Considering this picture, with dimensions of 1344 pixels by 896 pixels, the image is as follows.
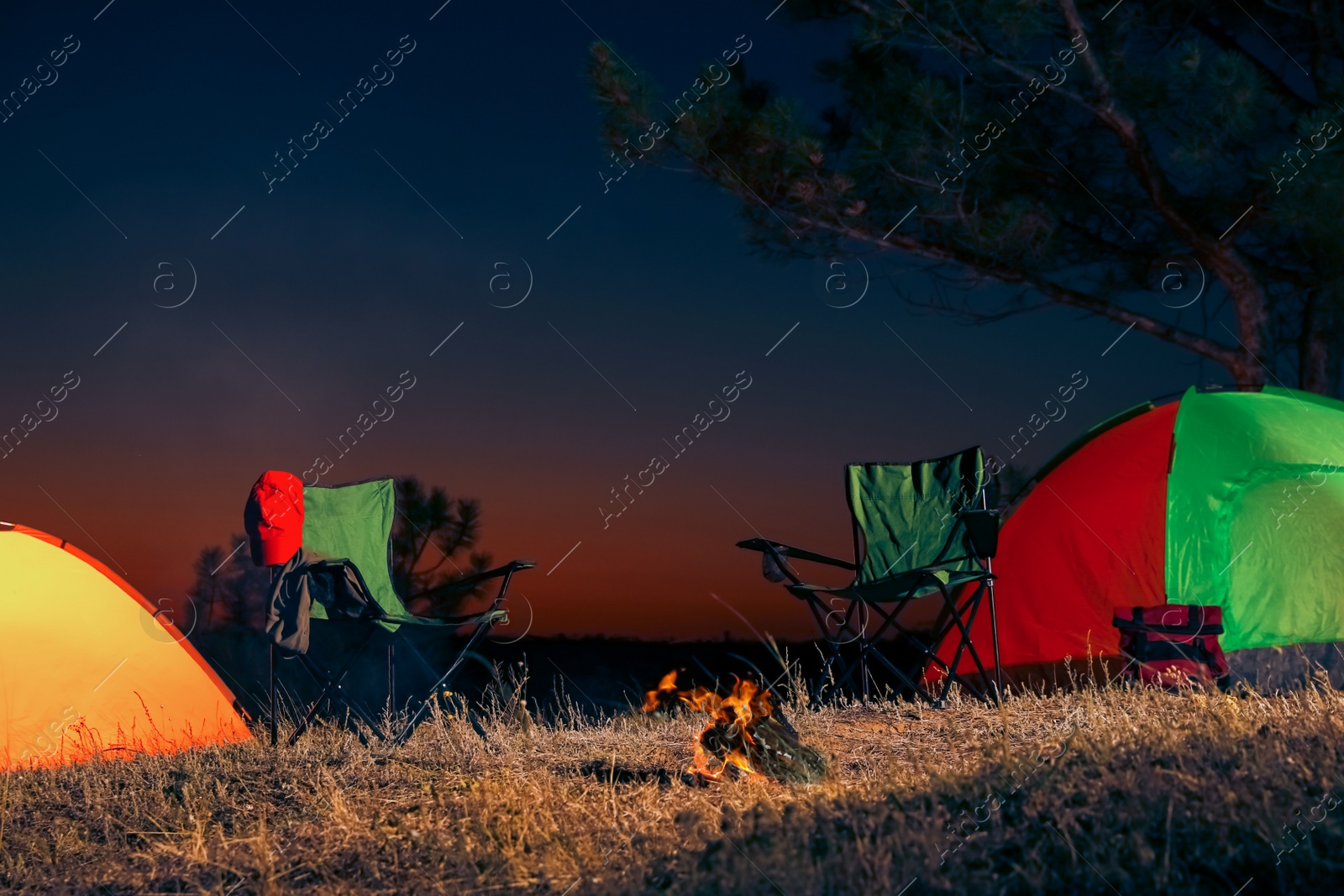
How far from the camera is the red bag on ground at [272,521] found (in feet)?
11.7

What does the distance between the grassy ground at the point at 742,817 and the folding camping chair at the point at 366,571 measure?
1.22 ft

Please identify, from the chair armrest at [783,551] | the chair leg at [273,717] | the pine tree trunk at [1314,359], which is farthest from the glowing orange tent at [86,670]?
the pine tree trunk at [1314,359]

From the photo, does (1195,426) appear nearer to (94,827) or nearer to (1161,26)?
(1161,26)

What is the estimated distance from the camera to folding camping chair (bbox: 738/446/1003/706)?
12.2 ft

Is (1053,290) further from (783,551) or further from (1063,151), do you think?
(783,551)

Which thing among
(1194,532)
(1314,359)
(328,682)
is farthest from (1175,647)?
(328,682)

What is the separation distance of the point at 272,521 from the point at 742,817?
2151 millimetres

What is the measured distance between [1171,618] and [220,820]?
299 centimetres

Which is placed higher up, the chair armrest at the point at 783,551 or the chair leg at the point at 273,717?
the chair leg at the point at 273,717

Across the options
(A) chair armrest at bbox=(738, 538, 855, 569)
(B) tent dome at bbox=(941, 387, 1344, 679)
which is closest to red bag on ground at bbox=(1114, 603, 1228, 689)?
(B) tent dome at bbox=(941, 387, 1344, 679)

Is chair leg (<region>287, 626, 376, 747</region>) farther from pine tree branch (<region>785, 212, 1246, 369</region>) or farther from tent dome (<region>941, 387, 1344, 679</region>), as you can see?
pine tree branch (<region>785, 212, 1246, 369</region>)

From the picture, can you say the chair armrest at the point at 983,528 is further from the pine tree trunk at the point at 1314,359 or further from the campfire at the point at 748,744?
the pine tree trunk at the point at 1314,359

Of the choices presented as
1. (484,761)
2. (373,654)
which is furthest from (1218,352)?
(373,654)

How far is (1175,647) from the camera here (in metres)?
3.63
